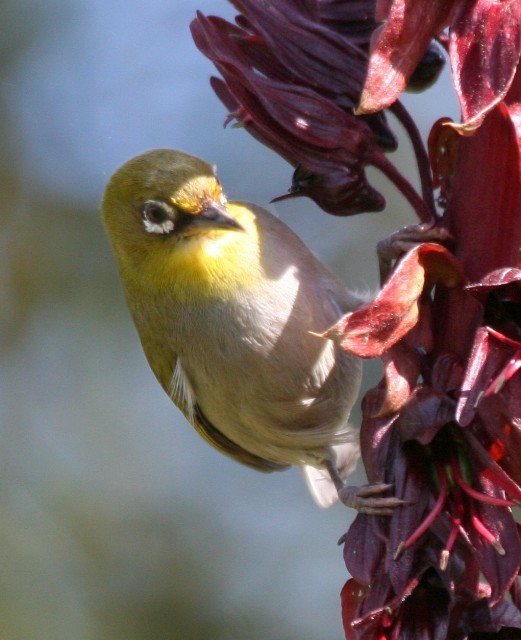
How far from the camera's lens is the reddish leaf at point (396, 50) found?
6.64ft

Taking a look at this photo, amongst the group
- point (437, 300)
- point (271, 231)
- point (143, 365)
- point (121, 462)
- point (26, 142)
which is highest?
point (26, 142)

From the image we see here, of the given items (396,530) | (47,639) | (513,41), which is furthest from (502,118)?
(47,639)

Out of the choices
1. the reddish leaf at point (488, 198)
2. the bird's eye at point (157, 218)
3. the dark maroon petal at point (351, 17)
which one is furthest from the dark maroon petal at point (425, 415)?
the bird's eye at point (157, 218)

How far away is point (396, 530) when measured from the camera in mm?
2221

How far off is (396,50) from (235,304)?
1.63 meters

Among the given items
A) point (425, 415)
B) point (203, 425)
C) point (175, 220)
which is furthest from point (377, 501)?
point (203, 425)

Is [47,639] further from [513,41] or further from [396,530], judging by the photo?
[513,41]

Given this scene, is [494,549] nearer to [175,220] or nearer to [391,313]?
[391,313]

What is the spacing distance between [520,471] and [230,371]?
1715 millimetres

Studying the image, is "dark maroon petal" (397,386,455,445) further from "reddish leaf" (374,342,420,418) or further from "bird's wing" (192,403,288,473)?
"bird's wing" (192,403,288,473)

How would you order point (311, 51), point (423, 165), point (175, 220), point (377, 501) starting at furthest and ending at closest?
point (175, 220)
point (311, 51)
point (423, 165)
point (377, 501)

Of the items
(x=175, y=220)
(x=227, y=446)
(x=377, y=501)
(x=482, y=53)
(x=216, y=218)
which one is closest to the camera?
(x=482, y=53)

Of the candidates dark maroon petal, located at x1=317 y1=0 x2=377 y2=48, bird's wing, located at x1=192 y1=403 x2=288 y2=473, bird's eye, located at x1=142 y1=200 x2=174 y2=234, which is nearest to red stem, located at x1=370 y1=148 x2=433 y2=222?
dark maroon petal, located at x1=317 y1=0 x2=377 y2=48

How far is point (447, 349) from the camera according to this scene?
2.32 m
